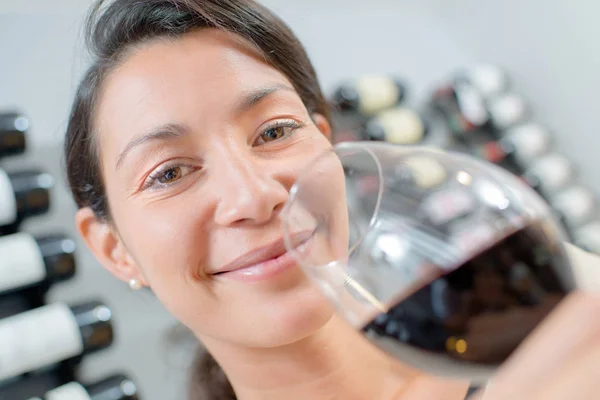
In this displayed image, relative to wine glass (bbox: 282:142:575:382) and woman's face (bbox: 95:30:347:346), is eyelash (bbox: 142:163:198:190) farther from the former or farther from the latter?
wine glass (bbox: 282:142:575:382)

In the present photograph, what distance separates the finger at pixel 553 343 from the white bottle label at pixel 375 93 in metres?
1.08

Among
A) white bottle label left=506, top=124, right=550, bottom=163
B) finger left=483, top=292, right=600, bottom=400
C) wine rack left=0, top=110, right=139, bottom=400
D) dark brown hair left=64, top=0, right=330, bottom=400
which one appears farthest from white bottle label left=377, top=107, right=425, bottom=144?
finger left=483, top=292, right=600, bottom=400

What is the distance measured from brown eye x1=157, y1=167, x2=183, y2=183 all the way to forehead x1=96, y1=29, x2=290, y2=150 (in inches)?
1.9

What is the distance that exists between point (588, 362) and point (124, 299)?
99 centimetres

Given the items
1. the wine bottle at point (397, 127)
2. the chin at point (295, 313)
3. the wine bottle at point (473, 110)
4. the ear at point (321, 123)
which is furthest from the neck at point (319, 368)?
the wine bottle at point (473, 110)

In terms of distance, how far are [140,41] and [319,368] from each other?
1.30 feet

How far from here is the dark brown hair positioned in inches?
25.8

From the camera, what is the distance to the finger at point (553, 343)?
0.90ft

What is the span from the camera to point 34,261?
917 mm

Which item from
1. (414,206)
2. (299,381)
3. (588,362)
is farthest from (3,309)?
(588,362)

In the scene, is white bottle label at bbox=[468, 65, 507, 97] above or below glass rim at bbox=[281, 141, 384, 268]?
below

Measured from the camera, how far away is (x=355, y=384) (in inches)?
27.8

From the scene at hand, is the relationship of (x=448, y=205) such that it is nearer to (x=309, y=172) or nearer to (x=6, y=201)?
(x=309, y=172)

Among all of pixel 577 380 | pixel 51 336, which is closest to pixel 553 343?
pixel 577 380
